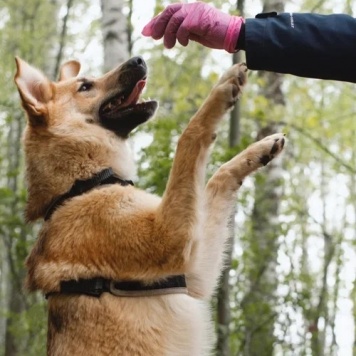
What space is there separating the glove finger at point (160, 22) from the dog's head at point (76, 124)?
3.93ft

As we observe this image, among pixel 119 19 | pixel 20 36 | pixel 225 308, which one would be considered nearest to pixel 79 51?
pixel 20 36

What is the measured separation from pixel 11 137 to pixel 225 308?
11597 mm

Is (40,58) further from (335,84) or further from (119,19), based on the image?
(335,84)

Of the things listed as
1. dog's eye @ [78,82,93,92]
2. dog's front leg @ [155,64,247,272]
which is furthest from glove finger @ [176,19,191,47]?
dog's eye @ [78,82,93,92]

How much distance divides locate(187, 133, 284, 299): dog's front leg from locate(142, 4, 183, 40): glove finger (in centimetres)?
116

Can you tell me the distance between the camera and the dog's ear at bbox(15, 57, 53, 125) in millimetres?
4430

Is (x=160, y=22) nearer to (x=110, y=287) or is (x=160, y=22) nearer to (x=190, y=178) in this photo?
(x=190, y=178)

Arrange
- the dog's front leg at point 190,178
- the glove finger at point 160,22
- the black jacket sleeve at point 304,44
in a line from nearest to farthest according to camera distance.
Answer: the black jacket sleeve at point 304,44, the glove finger at point 160,22, the dog's front leg at point 190,178

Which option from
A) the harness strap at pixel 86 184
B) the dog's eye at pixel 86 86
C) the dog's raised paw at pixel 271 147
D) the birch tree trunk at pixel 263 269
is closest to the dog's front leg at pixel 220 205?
the dog's raised paw at pixel 271 147

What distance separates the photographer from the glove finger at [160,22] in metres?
3.33

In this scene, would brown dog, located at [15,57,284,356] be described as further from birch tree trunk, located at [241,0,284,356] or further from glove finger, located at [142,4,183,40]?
birch tree trunk, located at [241,0,284,356]

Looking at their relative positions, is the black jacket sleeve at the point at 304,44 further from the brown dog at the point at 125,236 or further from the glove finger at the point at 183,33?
the brown dog at the point at 125,236

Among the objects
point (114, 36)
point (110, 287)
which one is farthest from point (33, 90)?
point (114, 36)

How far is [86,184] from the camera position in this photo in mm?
4312
